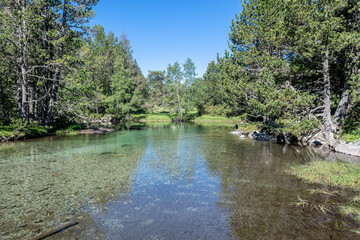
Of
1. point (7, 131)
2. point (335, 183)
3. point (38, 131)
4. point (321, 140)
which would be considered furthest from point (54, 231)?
point (38, 131)

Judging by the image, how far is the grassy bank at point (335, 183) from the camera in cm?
693

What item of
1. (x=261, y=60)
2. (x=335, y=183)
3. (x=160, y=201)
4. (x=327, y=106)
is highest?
(x=261, y=60)

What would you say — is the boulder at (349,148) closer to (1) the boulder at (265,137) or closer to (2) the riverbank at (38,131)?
(1) the boulder at (265,137)

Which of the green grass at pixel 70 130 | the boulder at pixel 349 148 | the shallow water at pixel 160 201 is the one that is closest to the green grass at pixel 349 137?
the boulder at pixel 349 148

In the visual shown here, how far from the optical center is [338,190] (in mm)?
8523

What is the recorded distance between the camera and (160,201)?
808 centimetres

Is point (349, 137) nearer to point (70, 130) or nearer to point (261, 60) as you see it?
point (261, 60)

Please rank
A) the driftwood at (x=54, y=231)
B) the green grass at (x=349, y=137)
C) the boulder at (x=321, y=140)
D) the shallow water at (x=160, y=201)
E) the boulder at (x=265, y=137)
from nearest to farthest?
the driftwood at (x=54, y=231) < the shallow water at (x=160, y=201) < the green grass at (x=349, y=137) < the boulder at (x=321, y=140) < the boulder at (x=265, y=137)

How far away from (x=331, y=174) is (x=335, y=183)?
3.96 ft

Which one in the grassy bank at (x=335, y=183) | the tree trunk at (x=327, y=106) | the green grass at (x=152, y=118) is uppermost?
the tree trunk at (x=327, y=106)

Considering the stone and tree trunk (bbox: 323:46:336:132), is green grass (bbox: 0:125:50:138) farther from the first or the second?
tree trunk (bbox: 323:46:336:132)

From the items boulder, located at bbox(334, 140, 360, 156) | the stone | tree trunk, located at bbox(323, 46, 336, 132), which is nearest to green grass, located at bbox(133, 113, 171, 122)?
the stone

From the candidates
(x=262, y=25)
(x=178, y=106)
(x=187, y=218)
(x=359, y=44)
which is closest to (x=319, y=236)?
(x=187, y=218)

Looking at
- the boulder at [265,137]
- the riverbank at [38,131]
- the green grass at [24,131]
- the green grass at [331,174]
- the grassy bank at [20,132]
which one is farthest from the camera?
the boulder at [265,137]
